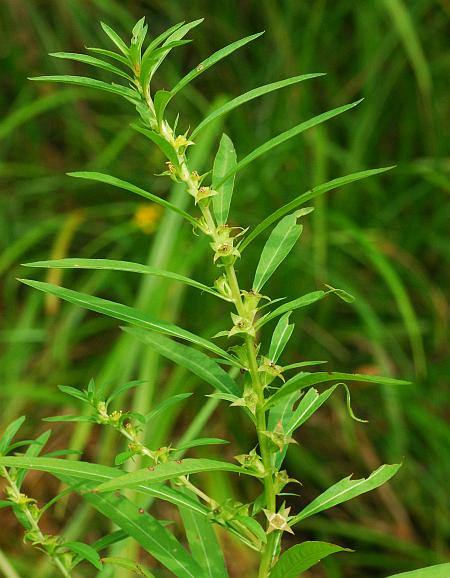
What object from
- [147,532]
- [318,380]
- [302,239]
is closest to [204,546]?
[147,532]

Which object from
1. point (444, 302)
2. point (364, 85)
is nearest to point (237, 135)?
point (364, 85)

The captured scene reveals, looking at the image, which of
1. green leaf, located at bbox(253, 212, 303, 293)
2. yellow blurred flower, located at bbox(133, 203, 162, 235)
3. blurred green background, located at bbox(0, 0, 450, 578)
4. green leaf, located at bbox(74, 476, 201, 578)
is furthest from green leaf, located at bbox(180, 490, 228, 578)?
yellow blurred flower, located at bbox(133, 203, 162, 235)

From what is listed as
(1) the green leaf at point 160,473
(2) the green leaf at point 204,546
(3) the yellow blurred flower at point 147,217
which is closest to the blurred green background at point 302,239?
(3) the yellow blurred flower at point 147,217

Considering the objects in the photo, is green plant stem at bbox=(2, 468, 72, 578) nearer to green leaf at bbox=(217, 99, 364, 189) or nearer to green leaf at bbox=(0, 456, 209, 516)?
green leaf at bbox=(0, 456, 209, 516)

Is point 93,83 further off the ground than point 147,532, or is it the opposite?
point 93,83

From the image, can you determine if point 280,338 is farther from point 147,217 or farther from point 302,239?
point 147,217

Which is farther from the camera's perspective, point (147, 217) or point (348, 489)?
point (147, 217)
